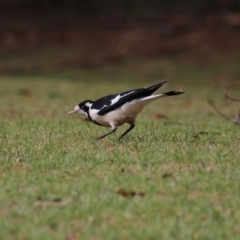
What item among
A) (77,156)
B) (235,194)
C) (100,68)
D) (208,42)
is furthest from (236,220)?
(208,42)

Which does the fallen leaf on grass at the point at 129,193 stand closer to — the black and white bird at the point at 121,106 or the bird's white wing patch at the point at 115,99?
the black and white bird at the point at 121,106

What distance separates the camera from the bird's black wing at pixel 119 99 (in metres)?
7.67

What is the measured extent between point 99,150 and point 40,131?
1783mm

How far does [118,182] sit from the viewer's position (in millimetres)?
5844

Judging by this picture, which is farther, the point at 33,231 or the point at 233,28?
the point at 233,28

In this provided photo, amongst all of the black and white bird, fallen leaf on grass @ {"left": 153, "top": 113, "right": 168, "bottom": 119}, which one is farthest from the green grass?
fallen leaf on grass @ {"left": 153, "top": 113, "right": 168, "bottom": 119}

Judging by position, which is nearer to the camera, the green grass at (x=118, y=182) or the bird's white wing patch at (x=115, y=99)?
the green grass at (x=118, y=182)

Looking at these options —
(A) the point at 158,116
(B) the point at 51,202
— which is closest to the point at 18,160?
(B) the point at 51,202

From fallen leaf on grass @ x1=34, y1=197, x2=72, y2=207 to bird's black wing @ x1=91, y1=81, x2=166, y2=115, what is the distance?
97.7 inches

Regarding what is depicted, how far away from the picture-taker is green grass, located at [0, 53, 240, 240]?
4.87 m

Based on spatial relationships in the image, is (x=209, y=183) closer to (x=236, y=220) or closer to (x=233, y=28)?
(x=236, y=220)

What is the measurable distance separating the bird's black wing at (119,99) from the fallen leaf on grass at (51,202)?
2.48m

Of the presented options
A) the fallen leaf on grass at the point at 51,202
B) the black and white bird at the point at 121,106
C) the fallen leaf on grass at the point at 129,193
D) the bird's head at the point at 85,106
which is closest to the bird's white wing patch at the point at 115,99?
the black and white bird at the point at 121,106

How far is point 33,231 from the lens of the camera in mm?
4793
